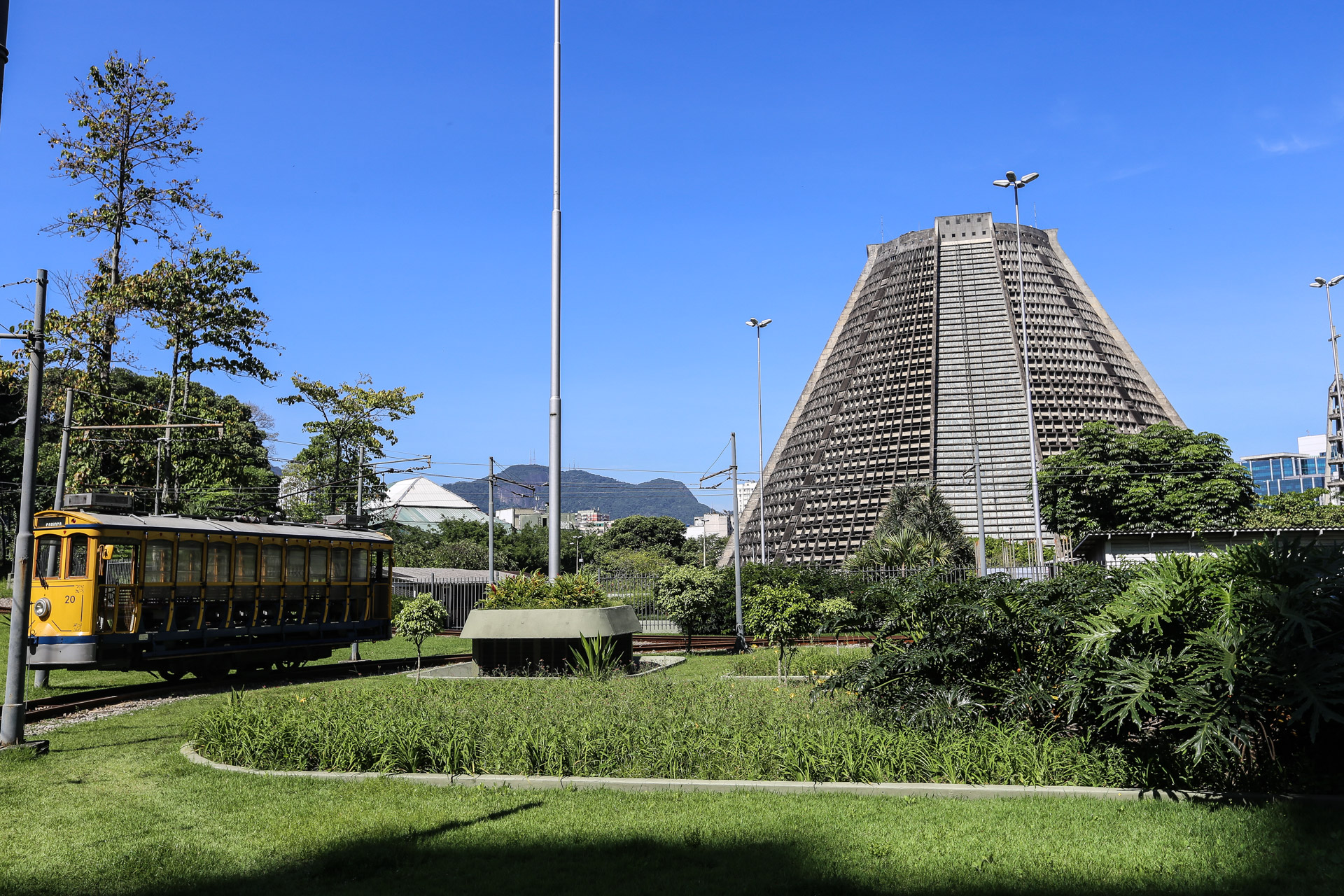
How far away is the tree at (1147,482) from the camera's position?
57.0 metres

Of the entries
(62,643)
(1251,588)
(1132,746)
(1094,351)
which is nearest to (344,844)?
(1132,746)

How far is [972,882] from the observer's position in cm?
661

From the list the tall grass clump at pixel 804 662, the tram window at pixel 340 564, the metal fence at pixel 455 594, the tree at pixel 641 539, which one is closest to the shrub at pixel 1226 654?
the tall grass clump at pixel 804 662

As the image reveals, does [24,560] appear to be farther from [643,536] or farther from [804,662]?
[643,536]

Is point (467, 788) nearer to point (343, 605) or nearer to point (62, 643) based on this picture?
point (62, 643)

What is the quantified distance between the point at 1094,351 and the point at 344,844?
110859 millimetres

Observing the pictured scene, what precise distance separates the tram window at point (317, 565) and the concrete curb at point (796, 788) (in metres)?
14.0

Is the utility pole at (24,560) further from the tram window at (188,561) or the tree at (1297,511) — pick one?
the tree at (1297,511)

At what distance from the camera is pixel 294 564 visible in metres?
23.5

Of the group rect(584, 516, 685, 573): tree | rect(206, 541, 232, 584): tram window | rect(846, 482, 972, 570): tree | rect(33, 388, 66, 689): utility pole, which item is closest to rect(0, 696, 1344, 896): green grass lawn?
rect(206, 541, 232, 584): tram window

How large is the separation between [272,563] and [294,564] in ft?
2.47

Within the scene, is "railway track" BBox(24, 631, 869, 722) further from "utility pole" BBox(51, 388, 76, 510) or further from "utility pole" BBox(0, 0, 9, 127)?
"utility pole" BBox(0, 0, 9, 127)

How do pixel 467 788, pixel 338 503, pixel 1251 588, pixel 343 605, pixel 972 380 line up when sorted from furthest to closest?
pixel 972 380
pixel 338 503
pixel 343 605
pixel 467 788
pixel 1251 588

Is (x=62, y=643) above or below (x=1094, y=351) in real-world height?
below
